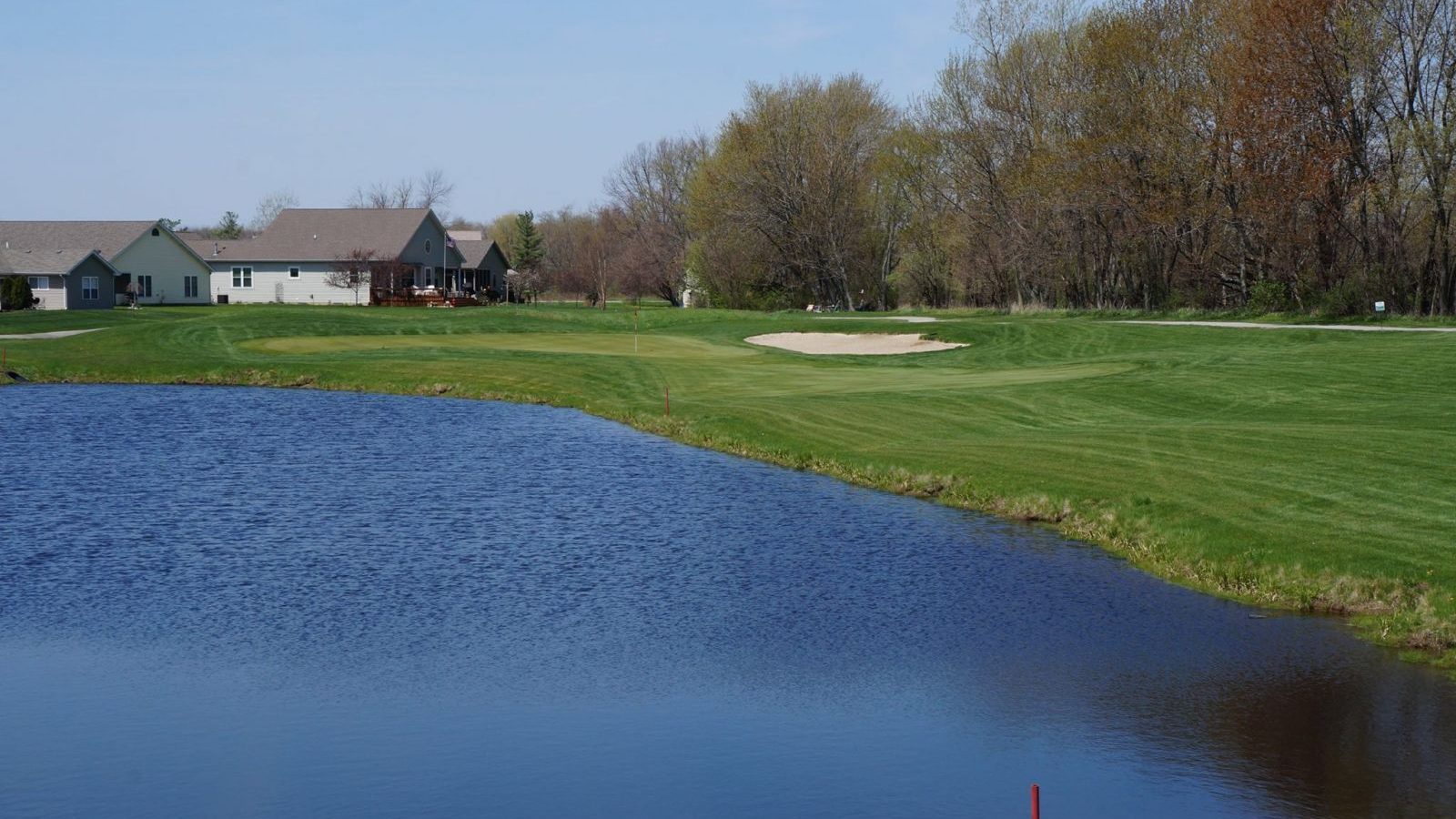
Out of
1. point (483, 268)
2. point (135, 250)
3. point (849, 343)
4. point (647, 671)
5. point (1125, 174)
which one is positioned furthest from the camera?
point (483, 268)

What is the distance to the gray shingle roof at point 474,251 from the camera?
12600 cm

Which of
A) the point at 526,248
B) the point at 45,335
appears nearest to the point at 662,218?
the point at 526,248

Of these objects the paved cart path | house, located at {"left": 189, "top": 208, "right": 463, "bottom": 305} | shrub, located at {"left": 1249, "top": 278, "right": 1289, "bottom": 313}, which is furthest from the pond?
house, located at {"left": 189, "top": 208, "right": 463, "bottom": 305}

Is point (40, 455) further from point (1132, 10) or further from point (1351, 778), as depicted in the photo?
point (1132, 10)

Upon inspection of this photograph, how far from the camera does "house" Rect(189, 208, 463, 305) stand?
109 m

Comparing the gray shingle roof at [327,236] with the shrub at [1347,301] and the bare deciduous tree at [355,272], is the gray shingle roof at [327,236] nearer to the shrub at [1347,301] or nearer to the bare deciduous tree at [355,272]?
the bare deciduous tree at [355,272]

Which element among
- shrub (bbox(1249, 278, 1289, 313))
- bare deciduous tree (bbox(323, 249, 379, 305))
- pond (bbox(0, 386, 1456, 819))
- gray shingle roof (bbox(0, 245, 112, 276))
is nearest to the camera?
pond (bbox(0, 386, 1456, 819))

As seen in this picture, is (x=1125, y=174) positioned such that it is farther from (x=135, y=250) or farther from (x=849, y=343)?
(x=135, y=250)

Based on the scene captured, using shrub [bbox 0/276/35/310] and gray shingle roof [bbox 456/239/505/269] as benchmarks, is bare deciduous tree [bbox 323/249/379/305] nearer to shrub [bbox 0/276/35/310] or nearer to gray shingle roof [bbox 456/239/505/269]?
gray shingle roof [bbox 456/239/505/269]

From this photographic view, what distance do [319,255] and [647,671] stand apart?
99.3 m

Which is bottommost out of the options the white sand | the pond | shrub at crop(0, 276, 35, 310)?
the pond

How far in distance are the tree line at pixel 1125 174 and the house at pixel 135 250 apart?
123 feet

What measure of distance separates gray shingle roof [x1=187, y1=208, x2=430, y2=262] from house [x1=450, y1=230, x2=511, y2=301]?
10.2 m

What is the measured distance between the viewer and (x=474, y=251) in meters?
128
